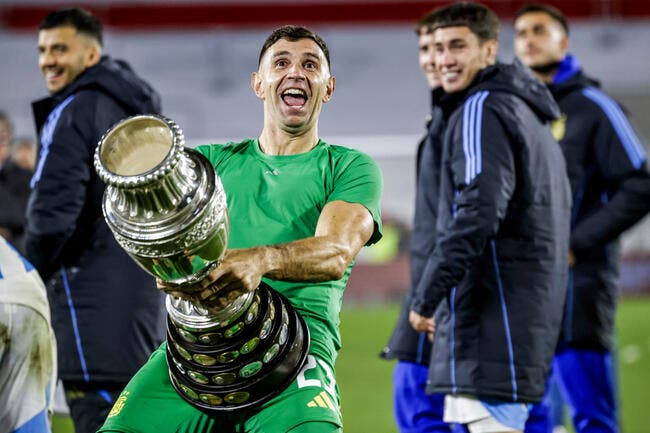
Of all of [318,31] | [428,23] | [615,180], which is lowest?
[318,31]

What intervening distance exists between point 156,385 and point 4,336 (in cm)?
54

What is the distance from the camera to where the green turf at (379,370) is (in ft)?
24.2

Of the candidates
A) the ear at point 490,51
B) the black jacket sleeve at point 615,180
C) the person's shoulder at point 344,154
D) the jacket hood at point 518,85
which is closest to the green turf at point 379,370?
the black jacket sleeve at point 615,180

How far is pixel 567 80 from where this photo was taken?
5.59 metres

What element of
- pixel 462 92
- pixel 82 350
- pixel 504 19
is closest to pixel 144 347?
pixel 82 350

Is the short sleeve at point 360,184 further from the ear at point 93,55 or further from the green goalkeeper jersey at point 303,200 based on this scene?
the ear at point 93,55

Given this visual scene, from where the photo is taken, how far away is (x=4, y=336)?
3.08 meters

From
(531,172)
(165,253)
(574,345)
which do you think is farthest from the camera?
(574,345)

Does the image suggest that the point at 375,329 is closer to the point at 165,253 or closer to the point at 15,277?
the point at 15,277

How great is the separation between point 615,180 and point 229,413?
3173mm

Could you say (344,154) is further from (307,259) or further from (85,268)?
(85,268)

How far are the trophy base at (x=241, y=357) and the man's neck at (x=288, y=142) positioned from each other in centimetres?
49

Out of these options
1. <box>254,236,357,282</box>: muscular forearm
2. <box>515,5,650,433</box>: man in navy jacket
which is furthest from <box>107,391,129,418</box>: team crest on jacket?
<box>515,5,650,433</box>: man in navy jacket

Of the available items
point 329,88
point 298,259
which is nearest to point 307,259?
point 298,259
